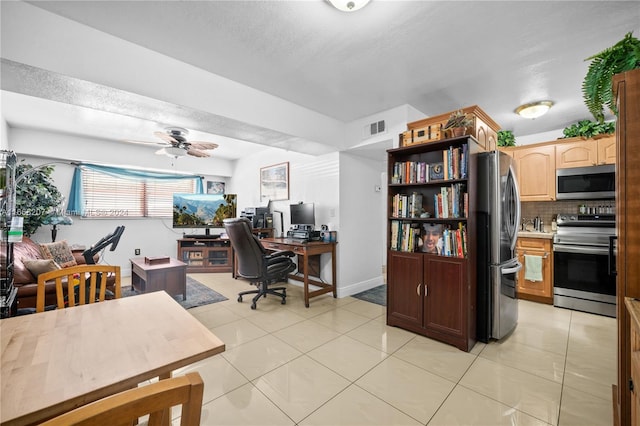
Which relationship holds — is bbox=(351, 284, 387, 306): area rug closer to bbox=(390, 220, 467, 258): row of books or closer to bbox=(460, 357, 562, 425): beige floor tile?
bbox=(390, 220, 467, 258): row of books

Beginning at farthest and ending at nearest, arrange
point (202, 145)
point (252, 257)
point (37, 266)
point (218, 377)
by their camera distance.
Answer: point (202, 145)
point (252, 257)
point (37, 266)
point (218, 377)

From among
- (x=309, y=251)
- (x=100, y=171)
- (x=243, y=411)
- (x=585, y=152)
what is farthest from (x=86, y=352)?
(x=100, y=171)

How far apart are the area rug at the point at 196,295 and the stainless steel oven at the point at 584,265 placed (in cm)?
443

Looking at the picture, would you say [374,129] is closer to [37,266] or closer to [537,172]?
[537,172]

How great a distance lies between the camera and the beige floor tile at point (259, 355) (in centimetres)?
213

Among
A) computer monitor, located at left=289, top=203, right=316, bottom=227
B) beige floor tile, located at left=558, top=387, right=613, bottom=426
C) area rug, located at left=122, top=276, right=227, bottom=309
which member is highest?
computer monitor, located at left=289, top=203, right=316, bottom=227

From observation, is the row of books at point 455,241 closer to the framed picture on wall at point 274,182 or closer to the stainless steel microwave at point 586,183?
the stainless steel microwave at point 586,183

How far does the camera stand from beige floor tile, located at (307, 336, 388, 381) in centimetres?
212

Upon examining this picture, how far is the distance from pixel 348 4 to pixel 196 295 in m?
→ 3.91

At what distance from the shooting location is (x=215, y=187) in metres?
6.65

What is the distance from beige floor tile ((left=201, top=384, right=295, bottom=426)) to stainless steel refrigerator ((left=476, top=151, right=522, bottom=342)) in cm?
200

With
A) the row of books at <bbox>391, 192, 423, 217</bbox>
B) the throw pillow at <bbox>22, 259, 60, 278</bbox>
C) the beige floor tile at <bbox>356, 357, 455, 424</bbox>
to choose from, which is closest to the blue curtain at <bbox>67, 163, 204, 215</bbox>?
the throw pillow at <bbox>22, 259, 60, 278</bbox>

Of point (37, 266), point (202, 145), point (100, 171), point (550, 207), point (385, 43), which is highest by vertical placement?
point (385, 43)

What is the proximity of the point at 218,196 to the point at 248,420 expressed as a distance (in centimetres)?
442
